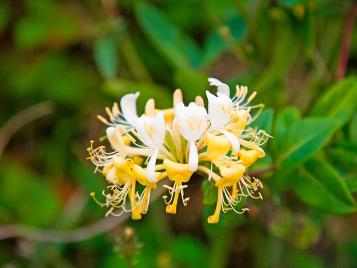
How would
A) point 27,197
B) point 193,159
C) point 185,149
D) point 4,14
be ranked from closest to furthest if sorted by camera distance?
point 193,159, point 185,149, point 27,197, point 4,14

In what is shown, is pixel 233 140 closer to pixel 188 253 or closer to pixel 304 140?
pixel 304 140

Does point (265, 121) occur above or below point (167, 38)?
above

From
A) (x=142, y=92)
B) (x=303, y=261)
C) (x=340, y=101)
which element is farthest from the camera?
(x=303, y=261)

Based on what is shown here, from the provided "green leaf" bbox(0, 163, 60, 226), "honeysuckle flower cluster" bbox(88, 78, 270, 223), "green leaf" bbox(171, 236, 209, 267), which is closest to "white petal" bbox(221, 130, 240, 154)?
"honeysuckle flower cluster" bbox(88, 78, 270, 223)

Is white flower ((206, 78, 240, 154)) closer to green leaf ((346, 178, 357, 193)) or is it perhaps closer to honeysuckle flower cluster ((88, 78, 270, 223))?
honeysuckle flower cluster ((88, 78, 270, 223))

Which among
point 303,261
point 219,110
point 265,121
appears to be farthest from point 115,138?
point 303,261

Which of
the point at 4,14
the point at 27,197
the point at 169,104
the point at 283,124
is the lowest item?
the point at 27,197
